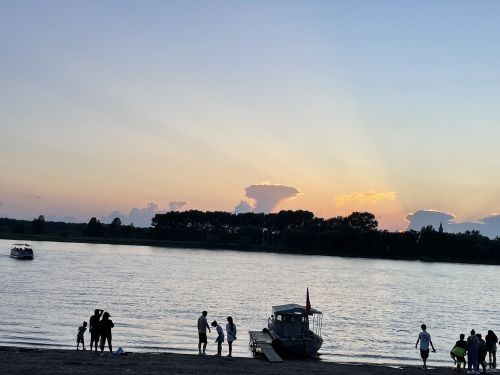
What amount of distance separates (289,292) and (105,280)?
1238 inches

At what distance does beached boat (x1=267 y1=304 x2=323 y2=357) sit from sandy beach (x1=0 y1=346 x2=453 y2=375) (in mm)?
6222

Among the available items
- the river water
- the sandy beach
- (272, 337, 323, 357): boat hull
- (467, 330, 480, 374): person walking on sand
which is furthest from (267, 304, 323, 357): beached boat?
(467, 330, 480, 374): person walking on sand

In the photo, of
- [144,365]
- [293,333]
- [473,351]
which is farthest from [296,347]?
[144,365]

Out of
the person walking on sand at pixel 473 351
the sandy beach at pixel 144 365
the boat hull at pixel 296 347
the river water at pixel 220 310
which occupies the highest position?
the person walking on sand at pixel 473 351

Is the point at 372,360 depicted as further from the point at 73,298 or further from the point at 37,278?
the point at 37,278

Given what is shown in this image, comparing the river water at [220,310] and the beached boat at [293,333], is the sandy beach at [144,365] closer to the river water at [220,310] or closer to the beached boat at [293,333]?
the beached boat at [293,333]

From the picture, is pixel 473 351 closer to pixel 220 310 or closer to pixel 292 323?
pixel 292 323

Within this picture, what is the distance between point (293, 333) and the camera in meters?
45.5

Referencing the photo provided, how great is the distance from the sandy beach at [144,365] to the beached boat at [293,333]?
622cm

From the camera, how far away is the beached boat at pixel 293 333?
142 feet

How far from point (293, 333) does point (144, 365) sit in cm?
1756

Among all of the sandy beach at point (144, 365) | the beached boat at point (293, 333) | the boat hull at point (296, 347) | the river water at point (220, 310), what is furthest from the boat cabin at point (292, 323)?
the sandy beach at point (144, 365)

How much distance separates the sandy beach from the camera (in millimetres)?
27281

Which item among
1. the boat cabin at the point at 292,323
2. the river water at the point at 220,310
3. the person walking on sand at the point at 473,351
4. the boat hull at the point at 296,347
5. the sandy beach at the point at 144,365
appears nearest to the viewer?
the sandy beach at the point at 144,365
